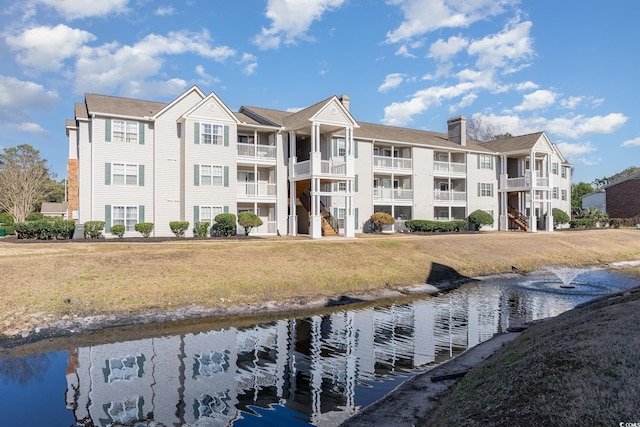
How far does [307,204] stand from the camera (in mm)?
36281

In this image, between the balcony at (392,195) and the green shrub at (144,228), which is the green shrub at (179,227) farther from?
the balcony at (392,195)

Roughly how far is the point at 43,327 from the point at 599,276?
97.7 feet

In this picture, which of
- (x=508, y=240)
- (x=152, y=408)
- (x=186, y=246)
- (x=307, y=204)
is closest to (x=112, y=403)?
(x=152, y=408)

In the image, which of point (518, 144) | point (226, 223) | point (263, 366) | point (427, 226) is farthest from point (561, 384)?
point (518, 144)

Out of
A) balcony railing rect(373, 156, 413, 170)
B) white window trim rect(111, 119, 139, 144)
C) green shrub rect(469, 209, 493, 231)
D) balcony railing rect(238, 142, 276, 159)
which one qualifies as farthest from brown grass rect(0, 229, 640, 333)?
green shrub rect(469, 209, 493, 231)

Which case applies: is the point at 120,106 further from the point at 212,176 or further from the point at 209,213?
the point at 209,213

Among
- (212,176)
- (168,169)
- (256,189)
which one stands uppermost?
(168,169)

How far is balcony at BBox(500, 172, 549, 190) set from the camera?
4619cm

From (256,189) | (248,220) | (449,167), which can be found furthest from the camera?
(449,167)

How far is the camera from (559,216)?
168 ft

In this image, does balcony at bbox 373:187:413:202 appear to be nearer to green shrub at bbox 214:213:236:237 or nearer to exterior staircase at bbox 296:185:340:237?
exterior staircase at bbox 296:185:340:237

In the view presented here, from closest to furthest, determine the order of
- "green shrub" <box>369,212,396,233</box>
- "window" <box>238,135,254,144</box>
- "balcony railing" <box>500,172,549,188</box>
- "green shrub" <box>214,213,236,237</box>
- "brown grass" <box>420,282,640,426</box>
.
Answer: "brown grass" <box>420,282,640,426</box>
"green shrub" <box>214,213,236,237</box>
"window" <box>238,135,254,144</box>
"green shrub" <box>369,212,396,233</box>
"balcony railing" <box>500,172,549,188</box>

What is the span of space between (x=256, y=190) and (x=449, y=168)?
2153 cm

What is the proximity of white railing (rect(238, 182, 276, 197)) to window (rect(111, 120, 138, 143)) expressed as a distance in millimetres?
7832
